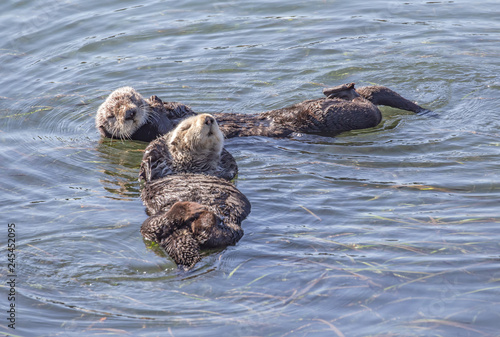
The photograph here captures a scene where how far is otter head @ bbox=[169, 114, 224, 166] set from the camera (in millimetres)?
5090

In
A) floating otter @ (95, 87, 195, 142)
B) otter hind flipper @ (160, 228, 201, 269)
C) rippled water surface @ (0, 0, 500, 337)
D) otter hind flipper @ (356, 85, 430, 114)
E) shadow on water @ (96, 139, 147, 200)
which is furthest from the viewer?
otter hind flipper @ (356, 85, 430, 114)

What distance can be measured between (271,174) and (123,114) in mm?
1767

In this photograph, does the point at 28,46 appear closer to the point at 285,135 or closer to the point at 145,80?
the point at 145,80

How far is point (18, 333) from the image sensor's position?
3588 millimetres

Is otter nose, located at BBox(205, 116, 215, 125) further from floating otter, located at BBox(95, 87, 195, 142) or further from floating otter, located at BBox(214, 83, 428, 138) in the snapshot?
floating otter, located at BBox(95, 87, 195, 142)

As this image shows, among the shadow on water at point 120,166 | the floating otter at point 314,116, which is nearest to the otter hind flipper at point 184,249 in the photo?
the shadow on water at point 120,166

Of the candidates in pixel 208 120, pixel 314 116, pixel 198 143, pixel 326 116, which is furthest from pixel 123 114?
pixel 326 116

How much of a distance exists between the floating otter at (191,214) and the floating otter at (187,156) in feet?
0.65

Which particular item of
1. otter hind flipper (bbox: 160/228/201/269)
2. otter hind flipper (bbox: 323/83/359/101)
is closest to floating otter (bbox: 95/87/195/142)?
otter hind flipper (bbox: 323/83/359/101)

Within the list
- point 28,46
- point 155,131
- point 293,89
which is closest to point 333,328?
point 155,131

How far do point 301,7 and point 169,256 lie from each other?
285 inches

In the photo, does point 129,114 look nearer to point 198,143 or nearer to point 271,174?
point 198,143

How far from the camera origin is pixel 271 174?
5.71 m

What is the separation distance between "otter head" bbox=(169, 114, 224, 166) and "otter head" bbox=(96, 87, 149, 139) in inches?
43.4
